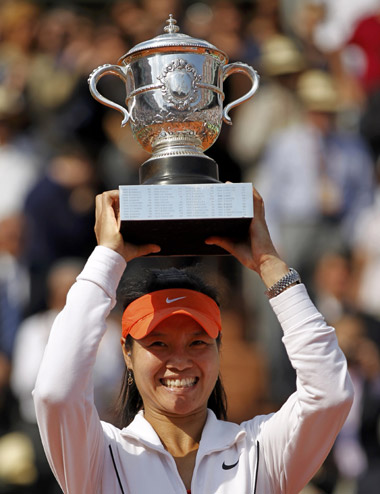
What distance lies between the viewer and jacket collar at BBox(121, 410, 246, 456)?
2967mm

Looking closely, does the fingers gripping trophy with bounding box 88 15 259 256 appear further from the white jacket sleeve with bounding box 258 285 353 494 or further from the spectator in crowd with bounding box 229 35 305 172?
the spectator in crowd with bounding box 229 35 305 172

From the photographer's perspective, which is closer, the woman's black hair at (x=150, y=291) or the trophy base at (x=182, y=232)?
the trophy base at (x=182, y=232)

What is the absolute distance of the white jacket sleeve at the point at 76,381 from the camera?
108 inches

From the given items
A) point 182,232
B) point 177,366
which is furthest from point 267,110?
point 177,366

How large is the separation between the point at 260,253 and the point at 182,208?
0.86 ft

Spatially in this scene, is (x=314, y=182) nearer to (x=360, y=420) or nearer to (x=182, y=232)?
(x=360, y=420)

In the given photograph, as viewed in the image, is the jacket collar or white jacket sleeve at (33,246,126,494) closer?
white jacket sleeve at (33,246,126,494)

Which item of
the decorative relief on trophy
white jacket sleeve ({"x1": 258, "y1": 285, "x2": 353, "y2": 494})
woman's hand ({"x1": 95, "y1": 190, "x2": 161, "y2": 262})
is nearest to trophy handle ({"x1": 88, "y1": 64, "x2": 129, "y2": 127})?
the decorative relief on trophy

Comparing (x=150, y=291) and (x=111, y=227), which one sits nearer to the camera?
(x=111, y=227)

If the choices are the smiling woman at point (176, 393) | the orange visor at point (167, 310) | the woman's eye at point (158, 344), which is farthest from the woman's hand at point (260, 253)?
the woman's eye at point (158, 344)

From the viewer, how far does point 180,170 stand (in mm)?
3084

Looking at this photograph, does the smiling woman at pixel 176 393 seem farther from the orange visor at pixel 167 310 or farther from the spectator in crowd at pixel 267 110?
the spectator in crowd at pixel 267 110

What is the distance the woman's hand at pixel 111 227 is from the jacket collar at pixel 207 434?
0.47m

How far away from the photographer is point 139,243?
120 inches
